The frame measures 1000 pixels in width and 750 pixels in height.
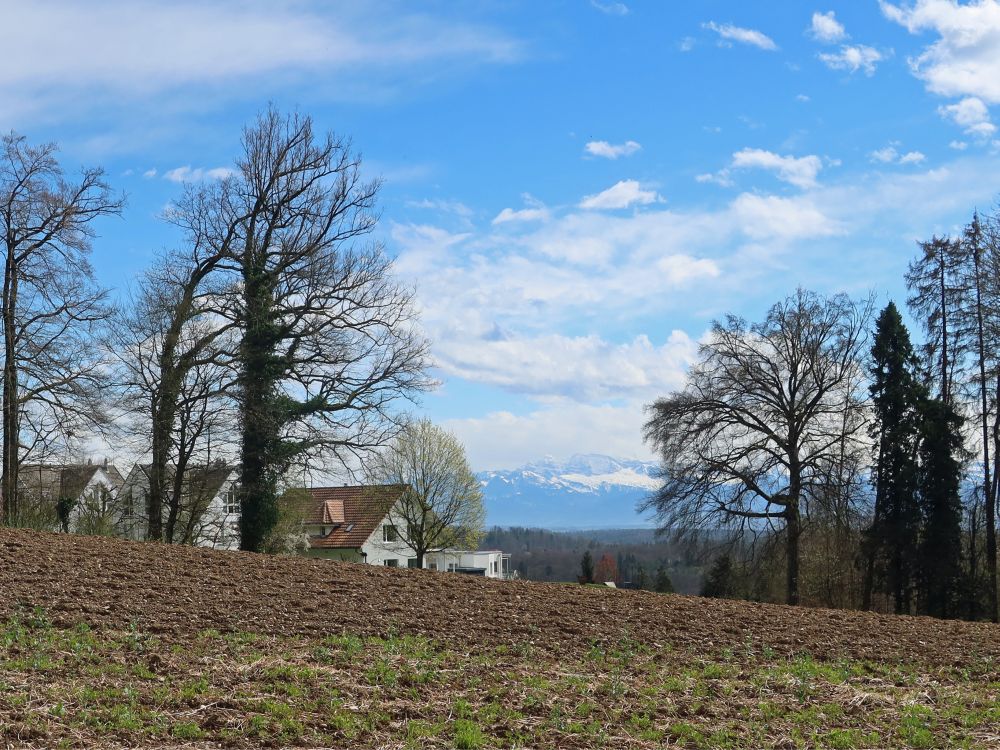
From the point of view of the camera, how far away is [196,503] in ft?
97.8

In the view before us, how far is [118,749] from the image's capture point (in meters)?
6.46

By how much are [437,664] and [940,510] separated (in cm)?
2651

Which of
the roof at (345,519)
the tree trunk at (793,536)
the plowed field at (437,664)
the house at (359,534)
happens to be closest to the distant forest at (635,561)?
the tree trunk at (793,536)

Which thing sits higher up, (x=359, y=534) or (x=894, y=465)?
(x=894, y=465)

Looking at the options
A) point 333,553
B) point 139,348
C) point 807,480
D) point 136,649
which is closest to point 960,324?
point 807,480

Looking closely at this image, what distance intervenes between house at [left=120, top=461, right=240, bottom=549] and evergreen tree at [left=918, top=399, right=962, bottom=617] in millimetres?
22311

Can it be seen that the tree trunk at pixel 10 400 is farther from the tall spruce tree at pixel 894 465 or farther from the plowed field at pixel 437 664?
the tall spruce tree at pixel 894 465

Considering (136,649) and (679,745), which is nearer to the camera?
(679,745)

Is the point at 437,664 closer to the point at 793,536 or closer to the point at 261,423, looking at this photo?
Result: the point at 261,423

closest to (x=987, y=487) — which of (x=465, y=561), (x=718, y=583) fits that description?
(x=718, y=583)

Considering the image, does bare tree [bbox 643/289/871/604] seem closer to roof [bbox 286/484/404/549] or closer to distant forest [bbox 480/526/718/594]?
distant forest [bbox 480/526/718/594]

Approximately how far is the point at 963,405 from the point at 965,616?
6836 mm

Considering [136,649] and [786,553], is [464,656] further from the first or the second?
[786,553]

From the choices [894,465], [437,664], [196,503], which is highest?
[894,465]
